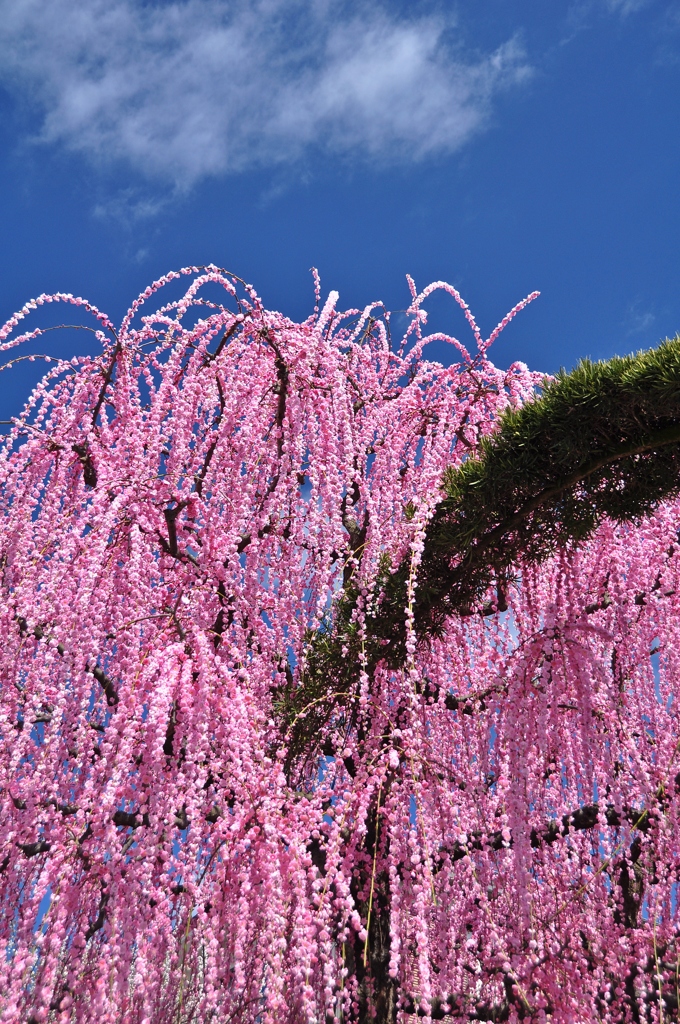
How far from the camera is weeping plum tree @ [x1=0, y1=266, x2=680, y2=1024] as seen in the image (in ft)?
11.7

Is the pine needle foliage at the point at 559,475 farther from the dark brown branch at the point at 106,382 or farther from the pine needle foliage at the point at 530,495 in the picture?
the dark brown branch at the point at 106,382

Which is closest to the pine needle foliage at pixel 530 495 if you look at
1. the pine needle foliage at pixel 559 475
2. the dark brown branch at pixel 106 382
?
the pine needle foliage at pixel 559 475

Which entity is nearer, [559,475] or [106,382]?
[559,475]

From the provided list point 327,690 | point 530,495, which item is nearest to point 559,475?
point 530,495

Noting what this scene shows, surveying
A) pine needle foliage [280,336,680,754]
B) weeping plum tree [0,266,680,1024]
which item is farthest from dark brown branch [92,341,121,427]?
pine needle foliage [280,336,680,754]

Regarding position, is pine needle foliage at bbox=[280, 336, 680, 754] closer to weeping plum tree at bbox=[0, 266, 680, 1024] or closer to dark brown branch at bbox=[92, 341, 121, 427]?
weeping plum tree at bbox=[0, 266, 680, 1024]

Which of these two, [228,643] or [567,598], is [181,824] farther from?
[567,598]

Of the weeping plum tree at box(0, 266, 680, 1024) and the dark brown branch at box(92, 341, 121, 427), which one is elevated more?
the dark brown branch at box(92, 341, 121, 427)

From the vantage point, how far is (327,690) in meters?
5.34

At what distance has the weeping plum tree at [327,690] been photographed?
3.56 metres

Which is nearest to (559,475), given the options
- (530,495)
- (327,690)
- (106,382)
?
(530,495)

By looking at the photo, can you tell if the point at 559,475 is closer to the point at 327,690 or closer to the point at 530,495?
the point at 530,495

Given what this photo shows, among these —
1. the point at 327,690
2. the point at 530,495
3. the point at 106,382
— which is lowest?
the point at 327,690

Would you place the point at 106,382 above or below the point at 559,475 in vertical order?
above
